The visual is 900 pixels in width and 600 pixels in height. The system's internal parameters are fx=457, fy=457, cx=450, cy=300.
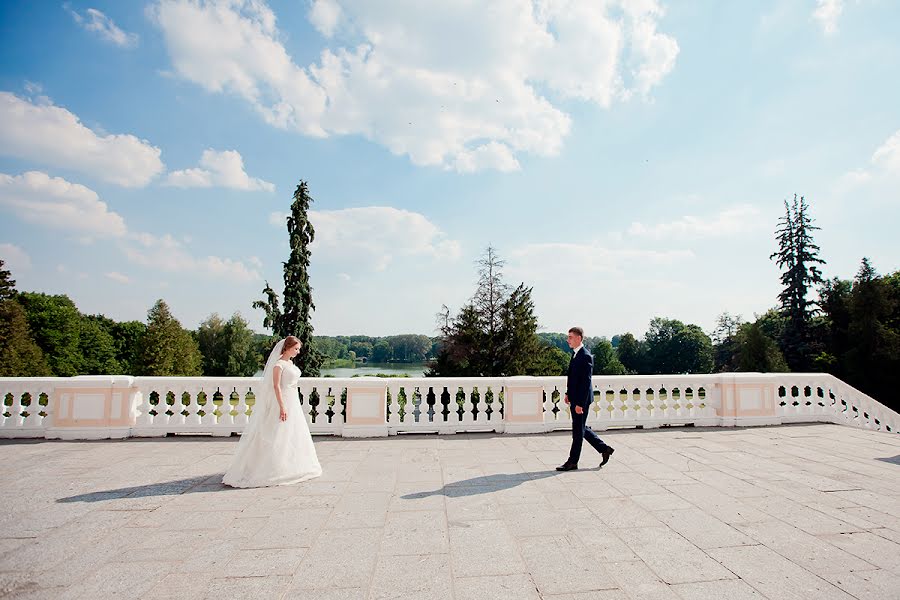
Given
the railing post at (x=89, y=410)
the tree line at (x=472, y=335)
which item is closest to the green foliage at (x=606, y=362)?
the tree line at (x=472, y=335)

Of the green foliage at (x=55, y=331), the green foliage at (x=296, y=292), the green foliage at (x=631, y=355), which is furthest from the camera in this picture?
the green foliage at (x=631, y=355)

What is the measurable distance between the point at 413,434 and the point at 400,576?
542cm

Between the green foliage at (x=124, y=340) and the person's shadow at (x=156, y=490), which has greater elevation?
the green foliage at (x=124, y=340)

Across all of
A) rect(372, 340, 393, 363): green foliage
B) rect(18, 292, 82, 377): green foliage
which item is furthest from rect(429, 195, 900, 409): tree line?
rect(372, 340, 393, 363): green foliage

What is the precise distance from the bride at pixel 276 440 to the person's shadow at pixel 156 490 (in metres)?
0.26

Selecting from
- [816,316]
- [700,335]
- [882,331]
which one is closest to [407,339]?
[700,335]

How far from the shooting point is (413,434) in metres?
8.67

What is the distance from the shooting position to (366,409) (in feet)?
27.9

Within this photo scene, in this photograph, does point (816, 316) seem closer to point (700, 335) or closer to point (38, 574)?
point (700, 335)

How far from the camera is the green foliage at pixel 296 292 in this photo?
24688mm

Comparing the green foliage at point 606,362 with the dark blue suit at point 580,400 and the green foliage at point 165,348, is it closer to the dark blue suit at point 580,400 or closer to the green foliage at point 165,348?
the green foliage at point 165,348

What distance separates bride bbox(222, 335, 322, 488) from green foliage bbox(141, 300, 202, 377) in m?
36.8

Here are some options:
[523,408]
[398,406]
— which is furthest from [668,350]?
[398,406]

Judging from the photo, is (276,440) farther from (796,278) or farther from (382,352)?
(382,352)
